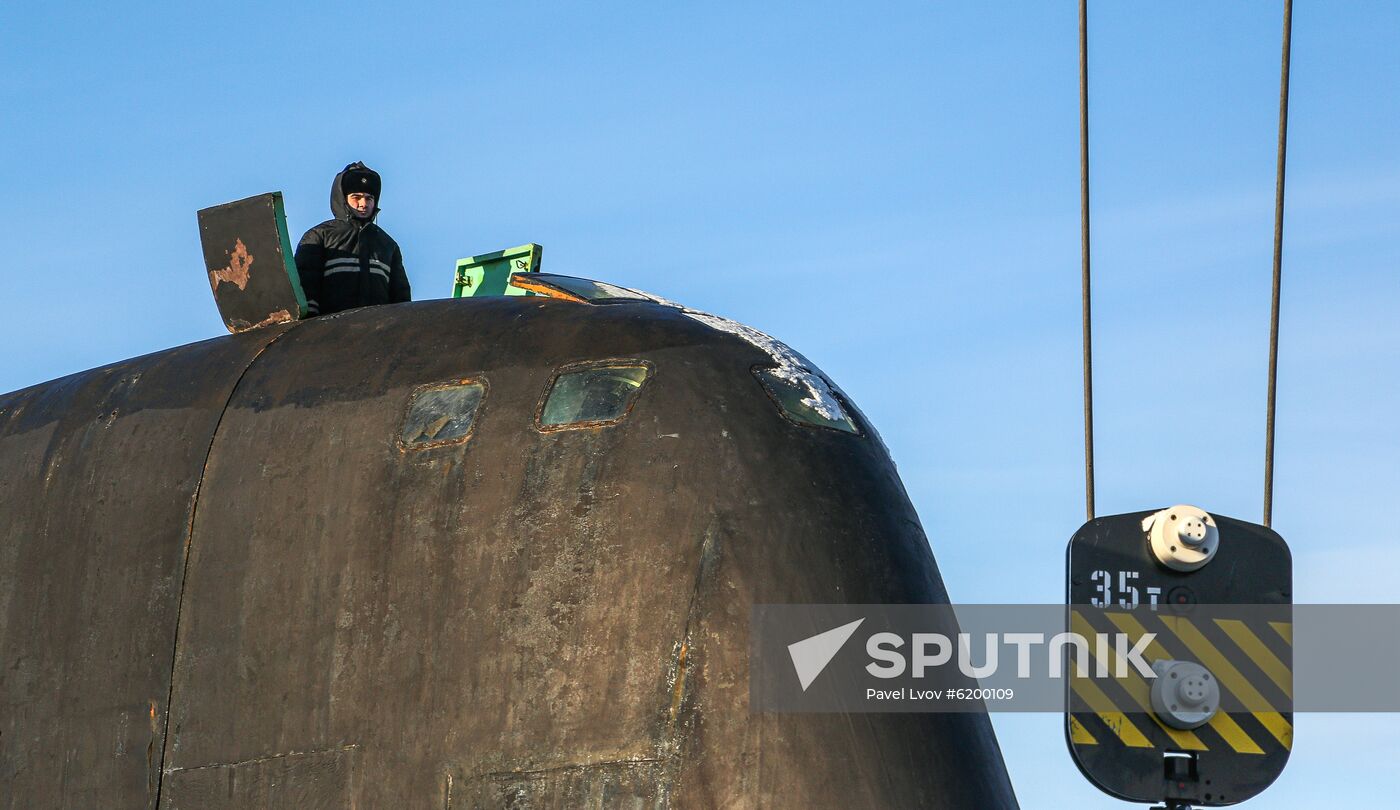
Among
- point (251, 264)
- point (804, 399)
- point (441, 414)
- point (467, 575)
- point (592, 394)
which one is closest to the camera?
point (467, 575)

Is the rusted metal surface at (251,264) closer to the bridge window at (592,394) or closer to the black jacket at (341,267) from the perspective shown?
the black jacket at (341,267)

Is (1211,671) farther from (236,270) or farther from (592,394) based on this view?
(236,270)

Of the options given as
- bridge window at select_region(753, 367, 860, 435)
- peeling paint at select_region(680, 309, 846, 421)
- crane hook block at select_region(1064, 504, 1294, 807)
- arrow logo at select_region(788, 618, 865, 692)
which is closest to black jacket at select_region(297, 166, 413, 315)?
peeling paint at select_region(680, 309, 846, 421)

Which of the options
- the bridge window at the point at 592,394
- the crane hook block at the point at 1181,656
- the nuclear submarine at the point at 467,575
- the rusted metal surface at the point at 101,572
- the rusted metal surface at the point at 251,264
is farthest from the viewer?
the rusted metal surface at the point at 251,264

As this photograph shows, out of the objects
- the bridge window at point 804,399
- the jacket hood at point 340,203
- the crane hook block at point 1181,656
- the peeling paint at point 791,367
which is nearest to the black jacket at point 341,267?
the jacket hood at point 340,203

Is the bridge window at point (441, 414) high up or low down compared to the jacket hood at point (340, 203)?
down

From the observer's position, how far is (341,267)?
33.7ft

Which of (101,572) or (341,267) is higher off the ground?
(341,267)

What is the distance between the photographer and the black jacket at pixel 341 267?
1028cm

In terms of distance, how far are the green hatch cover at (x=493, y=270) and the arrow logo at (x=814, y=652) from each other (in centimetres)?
395

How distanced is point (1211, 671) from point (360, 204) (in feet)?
19.0

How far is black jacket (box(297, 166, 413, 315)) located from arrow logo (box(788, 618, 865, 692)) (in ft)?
13.5

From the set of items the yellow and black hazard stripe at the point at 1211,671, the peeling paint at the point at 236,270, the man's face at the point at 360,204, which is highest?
the man's face at the point at 360,204

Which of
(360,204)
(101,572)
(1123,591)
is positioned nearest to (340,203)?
(360,204)
